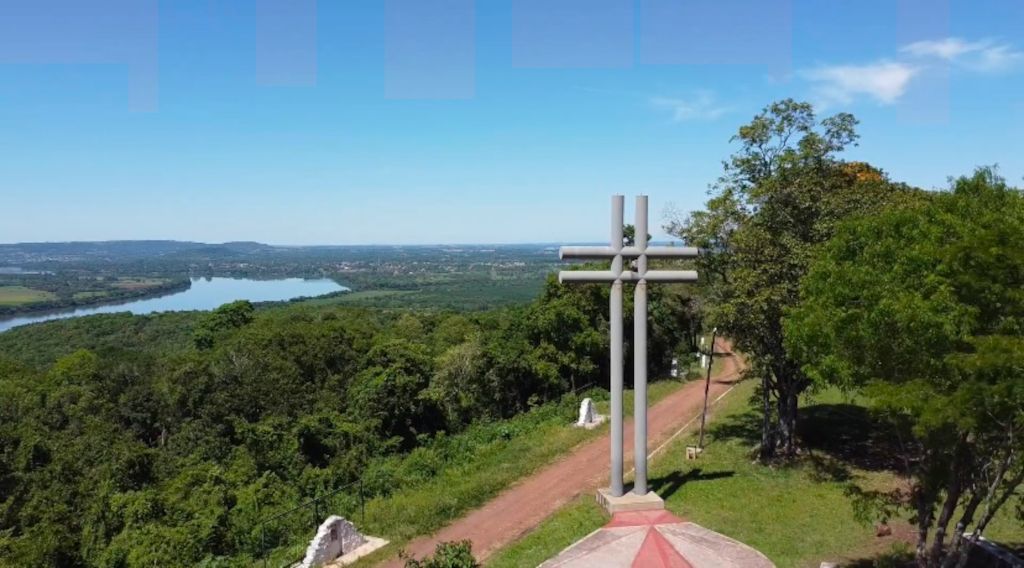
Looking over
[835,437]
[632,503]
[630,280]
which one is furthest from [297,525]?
[835,437]

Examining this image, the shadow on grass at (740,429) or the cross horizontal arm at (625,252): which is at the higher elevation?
the cross horizontal arm at (625,252)

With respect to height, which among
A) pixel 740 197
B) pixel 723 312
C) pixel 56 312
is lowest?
pixel 56 312

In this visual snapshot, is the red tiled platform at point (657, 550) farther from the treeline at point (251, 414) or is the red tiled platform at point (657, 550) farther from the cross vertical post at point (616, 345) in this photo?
the treeline at point (251, 414)

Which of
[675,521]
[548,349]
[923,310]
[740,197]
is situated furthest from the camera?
[548,349]

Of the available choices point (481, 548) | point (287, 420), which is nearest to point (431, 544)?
point (481, 548)

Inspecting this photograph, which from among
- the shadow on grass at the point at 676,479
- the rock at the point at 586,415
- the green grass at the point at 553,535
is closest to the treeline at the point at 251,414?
the rock at the point at 586,415

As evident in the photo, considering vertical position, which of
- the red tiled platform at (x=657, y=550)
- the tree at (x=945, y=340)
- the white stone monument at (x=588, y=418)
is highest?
the tree at (x=945, y=340)

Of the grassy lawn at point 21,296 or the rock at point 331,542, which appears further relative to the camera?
the grassy lawn at point 21,296

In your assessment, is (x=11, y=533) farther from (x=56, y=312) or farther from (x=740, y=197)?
(x=56, y=312)
